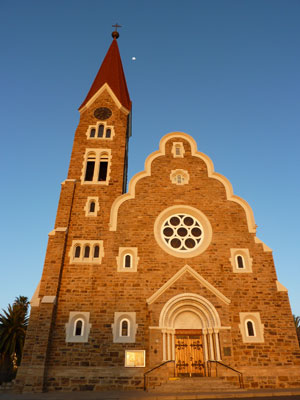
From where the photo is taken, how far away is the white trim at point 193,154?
18.2 meters

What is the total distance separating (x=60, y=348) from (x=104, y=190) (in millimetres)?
9339

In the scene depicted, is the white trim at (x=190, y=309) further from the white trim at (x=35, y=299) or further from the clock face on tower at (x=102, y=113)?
the clock face on tower at (x=102, y=113)

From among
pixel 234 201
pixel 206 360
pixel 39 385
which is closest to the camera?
pixel 39 385

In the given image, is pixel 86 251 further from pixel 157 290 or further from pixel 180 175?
pixel 180 175

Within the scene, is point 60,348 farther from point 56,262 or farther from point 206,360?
point 206,360

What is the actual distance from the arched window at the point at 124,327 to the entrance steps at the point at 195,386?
300 centimetres

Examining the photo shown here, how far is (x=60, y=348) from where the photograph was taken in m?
14.8

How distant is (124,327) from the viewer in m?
15.4

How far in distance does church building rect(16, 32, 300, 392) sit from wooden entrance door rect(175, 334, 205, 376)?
45 mm

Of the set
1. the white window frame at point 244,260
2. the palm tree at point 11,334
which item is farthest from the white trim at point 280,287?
the palm tree at point 11,334

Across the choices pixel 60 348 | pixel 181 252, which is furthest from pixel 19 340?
pixel 181 252

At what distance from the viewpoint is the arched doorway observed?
1468 centimetres

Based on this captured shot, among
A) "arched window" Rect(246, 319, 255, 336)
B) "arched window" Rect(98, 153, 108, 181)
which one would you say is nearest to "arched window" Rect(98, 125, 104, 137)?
"arched window" Rect(98, 153, 108, 181)

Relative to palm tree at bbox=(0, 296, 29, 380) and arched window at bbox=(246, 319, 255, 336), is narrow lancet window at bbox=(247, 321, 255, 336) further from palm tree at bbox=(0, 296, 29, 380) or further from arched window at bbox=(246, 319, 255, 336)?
palm tree at bbox=(0, 296, 29, 380)
